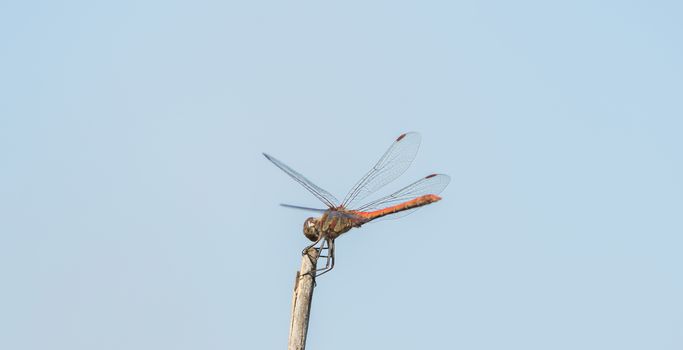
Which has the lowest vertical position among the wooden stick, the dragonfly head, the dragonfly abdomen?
the wooden stick

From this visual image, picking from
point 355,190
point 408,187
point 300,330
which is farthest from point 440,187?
point 300,330

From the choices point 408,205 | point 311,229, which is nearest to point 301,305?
point 311,229

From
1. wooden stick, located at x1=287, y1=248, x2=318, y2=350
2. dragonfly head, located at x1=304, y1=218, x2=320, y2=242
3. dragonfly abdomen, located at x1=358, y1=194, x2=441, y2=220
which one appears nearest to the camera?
wooden stick, located at x1=287, y1=248, x2=318, y2=350

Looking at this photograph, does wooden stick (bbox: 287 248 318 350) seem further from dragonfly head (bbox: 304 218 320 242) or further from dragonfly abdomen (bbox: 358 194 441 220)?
dragonfly abdomen (bbox: 358 194 441 220)

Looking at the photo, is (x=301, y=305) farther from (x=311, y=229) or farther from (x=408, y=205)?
(x=408, y=205)

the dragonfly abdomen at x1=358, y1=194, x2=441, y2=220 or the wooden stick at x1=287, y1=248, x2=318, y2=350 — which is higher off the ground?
the dragonfly abdomen at x1=358, y1=194, x2=441, y2=220

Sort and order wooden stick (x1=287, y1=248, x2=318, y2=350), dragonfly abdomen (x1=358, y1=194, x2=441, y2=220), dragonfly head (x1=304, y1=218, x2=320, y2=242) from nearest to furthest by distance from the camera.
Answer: wooden stick (x1=287, y1=248, x2=318, y2=350) < dragonfly head (x1=304, y1=218, x2=320, y2=242) < dragonfly abdomen (x1=358, y1=194, x2=441, y2=220)
